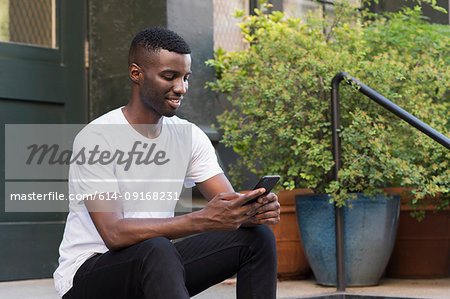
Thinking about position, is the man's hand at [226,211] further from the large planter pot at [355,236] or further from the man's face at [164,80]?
the large planter pot at [355,236]

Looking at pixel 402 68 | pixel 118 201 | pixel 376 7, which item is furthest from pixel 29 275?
pixel 376 7

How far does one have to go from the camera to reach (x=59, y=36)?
468 centimetres

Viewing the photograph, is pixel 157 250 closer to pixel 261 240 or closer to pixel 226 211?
pixel 226 211

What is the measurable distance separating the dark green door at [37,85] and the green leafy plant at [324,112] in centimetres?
101

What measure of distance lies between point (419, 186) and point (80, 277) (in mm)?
2515

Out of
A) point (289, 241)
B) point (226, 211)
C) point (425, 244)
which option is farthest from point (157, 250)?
point (425, 244)

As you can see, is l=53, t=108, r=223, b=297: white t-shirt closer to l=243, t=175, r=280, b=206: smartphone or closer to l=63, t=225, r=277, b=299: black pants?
l=63, t=225, r=277, b=299: black pants

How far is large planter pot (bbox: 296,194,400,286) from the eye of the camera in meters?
4.40

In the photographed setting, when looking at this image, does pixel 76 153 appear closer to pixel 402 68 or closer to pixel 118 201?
pixel 118 201

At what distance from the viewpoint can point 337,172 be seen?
4285 mm

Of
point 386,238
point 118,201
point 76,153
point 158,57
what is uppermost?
point 158,57

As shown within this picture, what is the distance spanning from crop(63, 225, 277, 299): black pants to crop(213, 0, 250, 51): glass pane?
2906mm

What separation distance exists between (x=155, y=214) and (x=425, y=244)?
293 centimetres

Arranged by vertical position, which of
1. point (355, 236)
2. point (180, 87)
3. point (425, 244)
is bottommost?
point (425, 244)
